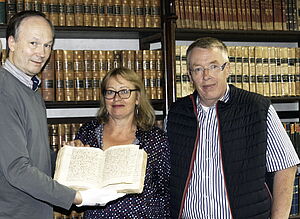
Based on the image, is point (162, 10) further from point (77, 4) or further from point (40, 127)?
point (40, 127)

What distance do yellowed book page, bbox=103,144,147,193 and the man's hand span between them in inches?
1.3

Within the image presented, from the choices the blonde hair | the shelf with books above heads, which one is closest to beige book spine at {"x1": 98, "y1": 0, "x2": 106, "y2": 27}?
the shelf with books above heads

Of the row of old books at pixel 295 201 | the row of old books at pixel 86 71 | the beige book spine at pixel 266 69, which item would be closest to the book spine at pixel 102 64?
the row of old books at pixel 86 71

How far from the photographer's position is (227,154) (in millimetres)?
2545

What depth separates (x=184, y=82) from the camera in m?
3.57

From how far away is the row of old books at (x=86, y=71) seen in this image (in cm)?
332

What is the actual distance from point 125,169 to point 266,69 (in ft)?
6.09

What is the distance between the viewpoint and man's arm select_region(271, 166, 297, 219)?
256cm

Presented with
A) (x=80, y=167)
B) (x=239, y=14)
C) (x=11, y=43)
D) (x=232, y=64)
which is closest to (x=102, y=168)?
(x=80, y=167)

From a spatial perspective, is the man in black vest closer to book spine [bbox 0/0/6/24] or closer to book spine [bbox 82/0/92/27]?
book spine [bbox 82/0/92/27]

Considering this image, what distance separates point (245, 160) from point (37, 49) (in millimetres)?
1110

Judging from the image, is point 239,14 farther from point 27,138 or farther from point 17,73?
point 27,138

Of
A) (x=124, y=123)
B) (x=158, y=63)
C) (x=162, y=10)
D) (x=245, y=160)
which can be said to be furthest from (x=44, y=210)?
(x=162, y=10)

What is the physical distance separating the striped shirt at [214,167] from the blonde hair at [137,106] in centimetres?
38
